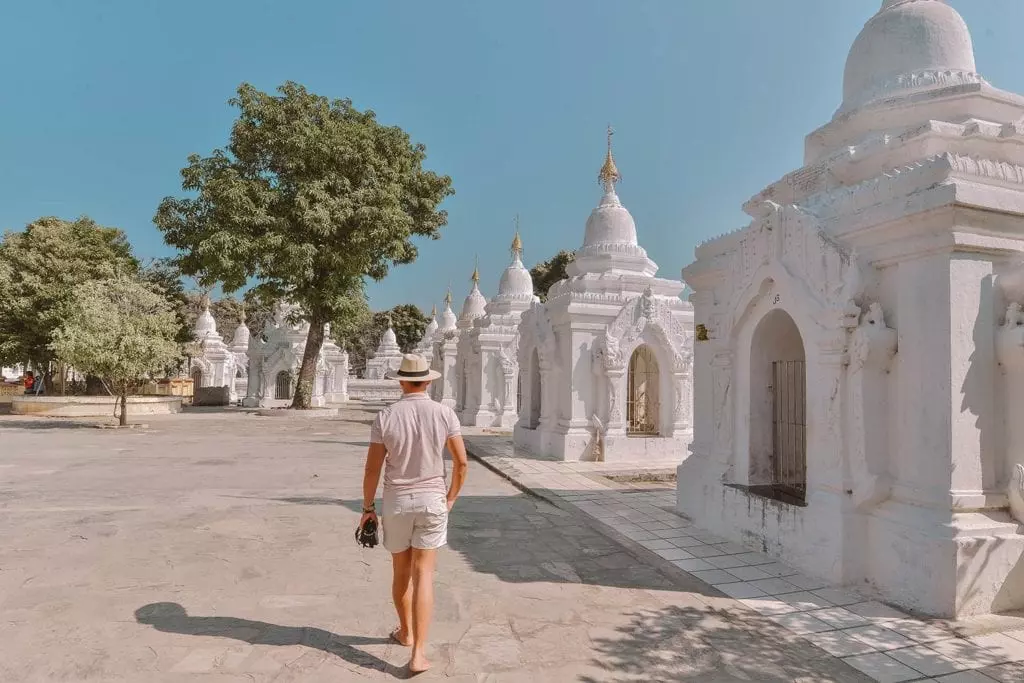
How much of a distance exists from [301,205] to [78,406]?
36.2 feet

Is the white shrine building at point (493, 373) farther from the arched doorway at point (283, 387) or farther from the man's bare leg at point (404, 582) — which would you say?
the man's bare leg at point (404, 582)

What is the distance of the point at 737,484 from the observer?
252 inches

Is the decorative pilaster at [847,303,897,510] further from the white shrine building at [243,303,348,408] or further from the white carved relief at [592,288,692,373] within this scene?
the white shrine building at [243,303,348,408]

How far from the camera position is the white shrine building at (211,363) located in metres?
36.1

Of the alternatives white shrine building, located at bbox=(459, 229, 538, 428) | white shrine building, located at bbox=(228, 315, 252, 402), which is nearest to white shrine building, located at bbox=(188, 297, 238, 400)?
white shrine building, located at bbox=(228, 315, 252, 402)

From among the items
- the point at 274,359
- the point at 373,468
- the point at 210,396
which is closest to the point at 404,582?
the point at 373,468

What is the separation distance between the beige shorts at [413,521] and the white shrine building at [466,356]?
17.2 meters

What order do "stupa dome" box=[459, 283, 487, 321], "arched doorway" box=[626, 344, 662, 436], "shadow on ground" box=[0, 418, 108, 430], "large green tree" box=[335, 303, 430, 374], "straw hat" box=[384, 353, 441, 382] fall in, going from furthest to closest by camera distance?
"large green tree" box=[335, 303, 430, 374] → "stupa dome" box=[459, 283, 487, 321] → "shadow on ground" box=[0, 418, 108, 430] → "arched doorway" box=[626, 344, 662, 436] → "straw hat" box=[384, 353, 441, 382]

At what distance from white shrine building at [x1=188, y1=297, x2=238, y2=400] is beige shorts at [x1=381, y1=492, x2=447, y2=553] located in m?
35.3

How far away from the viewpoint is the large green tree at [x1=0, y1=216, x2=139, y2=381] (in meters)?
23.2

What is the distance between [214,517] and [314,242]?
16436mm

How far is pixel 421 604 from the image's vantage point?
3.58 m

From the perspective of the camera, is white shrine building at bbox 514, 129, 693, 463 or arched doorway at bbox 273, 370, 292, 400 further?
arched doorway at bbox 273, 370, 292, 400

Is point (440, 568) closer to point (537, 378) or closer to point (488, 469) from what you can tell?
point (488, 469)
